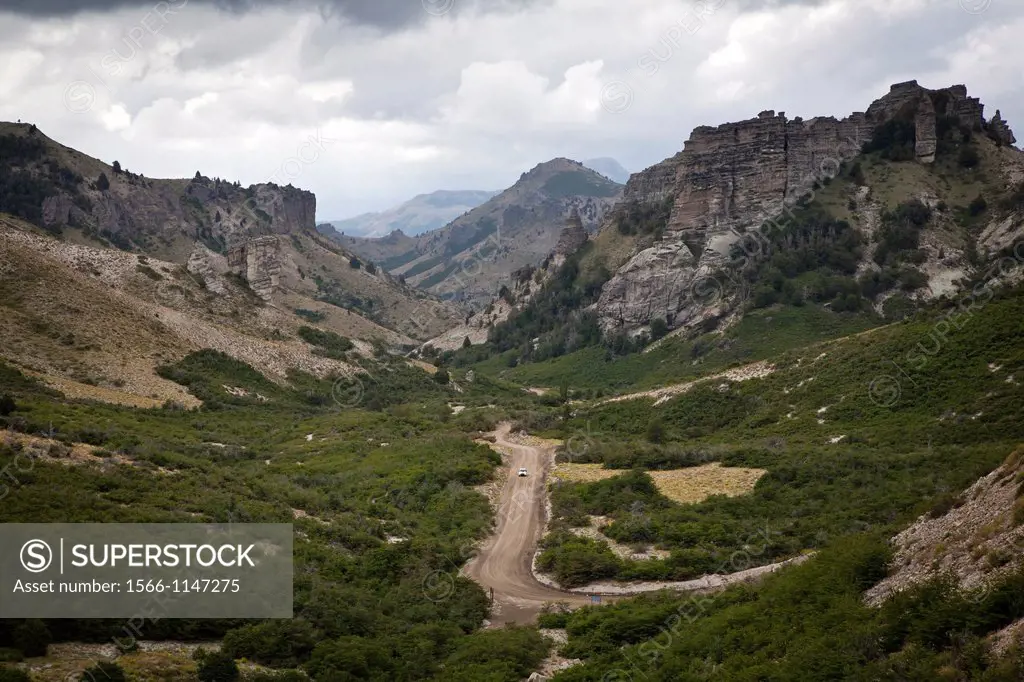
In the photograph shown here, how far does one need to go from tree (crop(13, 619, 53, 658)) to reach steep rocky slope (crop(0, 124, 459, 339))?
9450 centimetres

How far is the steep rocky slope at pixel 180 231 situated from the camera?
140 m

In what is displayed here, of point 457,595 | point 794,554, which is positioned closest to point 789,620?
point 794,554

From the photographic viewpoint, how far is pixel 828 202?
99938 millimetres

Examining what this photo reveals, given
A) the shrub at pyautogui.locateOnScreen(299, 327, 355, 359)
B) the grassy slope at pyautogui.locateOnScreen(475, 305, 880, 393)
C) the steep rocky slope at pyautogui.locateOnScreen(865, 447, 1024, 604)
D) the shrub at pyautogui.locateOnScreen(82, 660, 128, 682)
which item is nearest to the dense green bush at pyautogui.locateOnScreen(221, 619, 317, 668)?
the shrub at pyautogui.locateOnScreen(82, 660, 128, 682)

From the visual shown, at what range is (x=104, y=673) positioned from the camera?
1584 centimetres

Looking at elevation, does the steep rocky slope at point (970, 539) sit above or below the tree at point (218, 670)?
above

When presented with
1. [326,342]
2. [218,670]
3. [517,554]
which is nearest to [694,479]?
[517,554]

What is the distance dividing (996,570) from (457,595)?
17.4 meters

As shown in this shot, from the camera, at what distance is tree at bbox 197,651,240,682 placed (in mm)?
17188

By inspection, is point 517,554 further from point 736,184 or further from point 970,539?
point 736,184

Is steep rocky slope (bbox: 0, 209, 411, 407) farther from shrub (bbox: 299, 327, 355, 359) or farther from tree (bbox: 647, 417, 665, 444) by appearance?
tree (bbox: 647, 417, 665, 444)

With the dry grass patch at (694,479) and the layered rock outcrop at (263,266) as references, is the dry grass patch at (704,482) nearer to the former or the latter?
the dry grass patch at (694,479)

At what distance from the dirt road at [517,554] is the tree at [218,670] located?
10915mm

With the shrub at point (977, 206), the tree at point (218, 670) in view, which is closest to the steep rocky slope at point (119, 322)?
the tree at point (218, 670)
